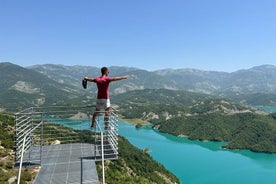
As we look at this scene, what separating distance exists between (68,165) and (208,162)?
10494cm

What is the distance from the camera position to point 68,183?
782cm

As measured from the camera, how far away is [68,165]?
9.27 m

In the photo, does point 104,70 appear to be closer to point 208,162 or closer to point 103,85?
point 103,85

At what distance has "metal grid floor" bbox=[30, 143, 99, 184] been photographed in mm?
8070

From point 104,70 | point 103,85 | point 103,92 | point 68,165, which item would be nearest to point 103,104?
point 103,92

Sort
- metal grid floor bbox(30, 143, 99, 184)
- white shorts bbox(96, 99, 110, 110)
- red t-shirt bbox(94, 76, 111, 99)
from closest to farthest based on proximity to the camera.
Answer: metal grid floor bbox(30, 143, 99, 184), red t-shirt bbox(94, 76, 111, 99), white shorts bbox(96, 99, 110, 110)

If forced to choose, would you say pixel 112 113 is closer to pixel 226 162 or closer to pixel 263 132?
pixel 226 162

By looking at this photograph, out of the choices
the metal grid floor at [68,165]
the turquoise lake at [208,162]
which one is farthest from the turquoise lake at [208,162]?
the metal grid floor at [68,165]

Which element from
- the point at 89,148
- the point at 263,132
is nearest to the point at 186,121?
the point at 263,132

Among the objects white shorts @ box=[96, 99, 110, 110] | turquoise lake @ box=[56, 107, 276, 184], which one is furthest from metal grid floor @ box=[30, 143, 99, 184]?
turquoise lake @ box=[56, 107, 276, 184]

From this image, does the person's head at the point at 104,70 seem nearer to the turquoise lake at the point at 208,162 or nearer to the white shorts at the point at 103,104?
the white shorts at the point at 103,104

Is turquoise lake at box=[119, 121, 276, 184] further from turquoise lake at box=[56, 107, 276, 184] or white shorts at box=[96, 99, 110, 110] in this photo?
white shorts at box=[96, 99, 110, 110]

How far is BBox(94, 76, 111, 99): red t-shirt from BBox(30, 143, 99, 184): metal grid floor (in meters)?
1.82

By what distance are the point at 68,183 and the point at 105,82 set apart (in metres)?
3.69
